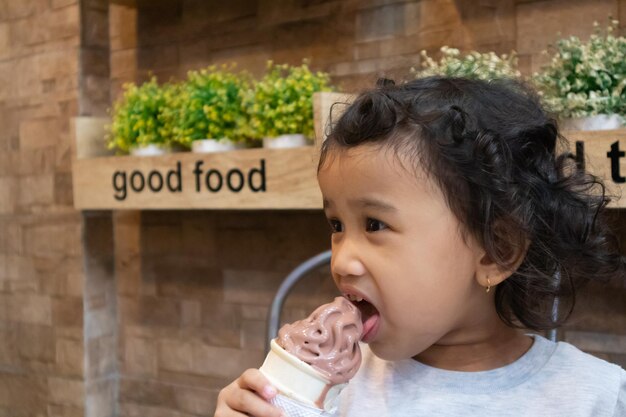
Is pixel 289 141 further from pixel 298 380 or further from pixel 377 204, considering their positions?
pixel 298 380

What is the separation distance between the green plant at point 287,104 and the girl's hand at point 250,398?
53.3 inches

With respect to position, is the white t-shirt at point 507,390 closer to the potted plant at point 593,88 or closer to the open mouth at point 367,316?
the open mouth at point 367,316

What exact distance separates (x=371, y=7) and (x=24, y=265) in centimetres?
189

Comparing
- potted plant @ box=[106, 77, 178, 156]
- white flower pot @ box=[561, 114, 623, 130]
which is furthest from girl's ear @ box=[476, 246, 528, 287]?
potted plant @ box=[106, 77, 178, 156]

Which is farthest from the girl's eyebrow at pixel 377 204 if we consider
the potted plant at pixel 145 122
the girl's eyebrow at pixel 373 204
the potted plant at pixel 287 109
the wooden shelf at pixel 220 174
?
the potted plant at pixel 145 122

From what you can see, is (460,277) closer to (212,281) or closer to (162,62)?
(212,281)

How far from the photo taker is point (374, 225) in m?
1.08

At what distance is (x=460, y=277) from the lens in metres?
1.13

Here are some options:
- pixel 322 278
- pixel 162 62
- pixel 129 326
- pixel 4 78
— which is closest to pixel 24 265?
pixel 129 326

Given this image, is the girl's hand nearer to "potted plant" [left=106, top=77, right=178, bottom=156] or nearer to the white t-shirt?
the white t-shirt

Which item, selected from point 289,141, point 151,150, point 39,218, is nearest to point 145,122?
point 151,150

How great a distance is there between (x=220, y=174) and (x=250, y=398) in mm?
1551

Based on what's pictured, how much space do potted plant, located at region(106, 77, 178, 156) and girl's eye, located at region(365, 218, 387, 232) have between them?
1701 millimetres

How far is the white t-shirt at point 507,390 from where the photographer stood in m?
1.16
